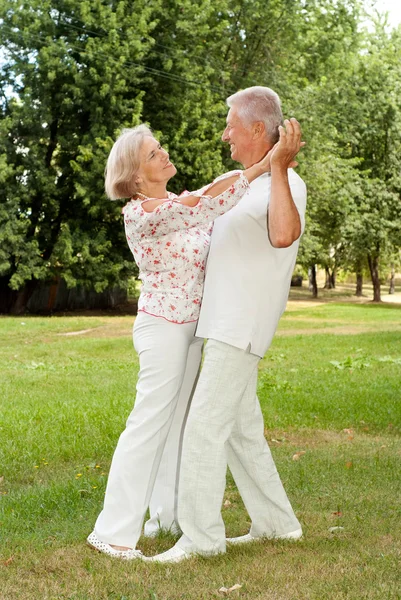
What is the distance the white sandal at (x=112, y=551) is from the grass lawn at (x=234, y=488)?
60 millimetres

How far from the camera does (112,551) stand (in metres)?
4.34

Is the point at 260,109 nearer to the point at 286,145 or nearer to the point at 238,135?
the point at 238,135

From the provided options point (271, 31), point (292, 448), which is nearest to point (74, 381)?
point (292, 448)

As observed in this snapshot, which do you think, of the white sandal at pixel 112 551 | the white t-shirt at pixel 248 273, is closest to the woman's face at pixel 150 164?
the white t-shirt at pixel 248 273

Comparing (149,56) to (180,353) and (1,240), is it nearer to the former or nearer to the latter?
(1,240)

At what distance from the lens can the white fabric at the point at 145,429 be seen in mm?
4348

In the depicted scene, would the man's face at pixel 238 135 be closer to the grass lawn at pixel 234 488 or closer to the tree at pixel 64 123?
the grass lawn at pixel 234 488

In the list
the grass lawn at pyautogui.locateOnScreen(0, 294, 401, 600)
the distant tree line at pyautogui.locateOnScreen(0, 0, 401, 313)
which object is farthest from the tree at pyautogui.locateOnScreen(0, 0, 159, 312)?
the grass lawn at pyautogui.locateOnScreen(0, 294, 401, 600)

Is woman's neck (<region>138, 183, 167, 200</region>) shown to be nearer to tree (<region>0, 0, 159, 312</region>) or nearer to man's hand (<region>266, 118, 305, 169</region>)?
man's hand (<region>266, 118, 305, 169</region>)

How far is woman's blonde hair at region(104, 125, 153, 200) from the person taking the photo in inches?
174

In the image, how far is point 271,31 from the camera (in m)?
36.1

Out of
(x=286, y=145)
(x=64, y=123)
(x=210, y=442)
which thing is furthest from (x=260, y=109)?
(x=64, y=123)

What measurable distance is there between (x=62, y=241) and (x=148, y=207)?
89.9 ft

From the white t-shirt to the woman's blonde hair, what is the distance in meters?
0.55
